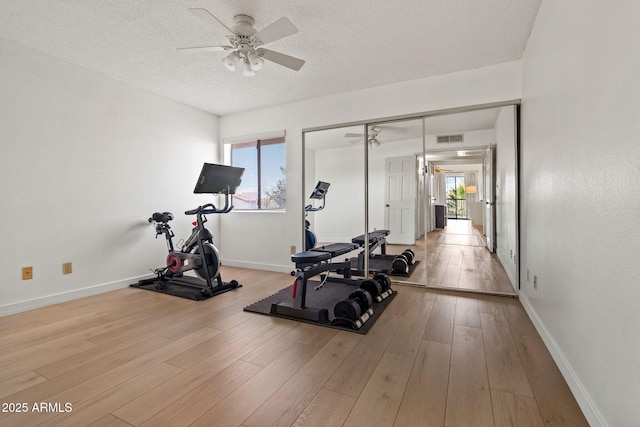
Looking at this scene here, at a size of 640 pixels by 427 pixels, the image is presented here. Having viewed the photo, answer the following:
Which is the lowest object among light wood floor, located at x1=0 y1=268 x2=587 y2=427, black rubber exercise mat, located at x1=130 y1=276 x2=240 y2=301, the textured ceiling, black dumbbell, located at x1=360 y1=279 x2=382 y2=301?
light wood floor, located at x1=0 y1=268 x2=587 y2=427

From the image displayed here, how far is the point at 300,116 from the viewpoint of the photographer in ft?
14.1

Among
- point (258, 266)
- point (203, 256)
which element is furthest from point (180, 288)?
point (258, 266)

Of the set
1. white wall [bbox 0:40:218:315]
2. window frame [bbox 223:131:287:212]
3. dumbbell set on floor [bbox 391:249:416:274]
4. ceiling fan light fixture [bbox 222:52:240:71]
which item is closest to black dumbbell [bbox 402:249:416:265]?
dumbbell set on floor [bbox 391:249:416:274]

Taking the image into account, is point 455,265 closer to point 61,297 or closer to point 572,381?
point 572,381

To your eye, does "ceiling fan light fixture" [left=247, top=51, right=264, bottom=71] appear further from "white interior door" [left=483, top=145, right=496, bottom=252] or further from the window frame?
"white interior door" [left=483, top=145, right=496, bottom=252]

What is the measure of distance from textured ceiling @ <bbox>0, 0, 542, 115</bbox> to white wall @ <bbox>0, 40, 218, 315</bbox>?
301 mm

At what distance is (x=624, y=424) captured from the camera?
102 centimetres

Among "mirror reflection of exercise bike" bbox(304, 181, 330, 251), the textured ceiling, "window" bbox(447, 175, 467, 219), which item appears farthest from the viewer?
"window" bbox(447, 175, 467, 219)

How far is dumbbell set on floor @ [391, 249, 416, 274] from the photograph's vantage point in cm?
372

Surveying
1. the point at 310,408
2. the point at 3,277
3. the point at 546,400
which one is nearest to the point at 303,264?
the point at 310,408

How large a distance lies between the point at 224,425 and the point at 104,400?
71 cm

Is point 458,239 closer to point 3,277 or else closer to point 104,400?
point 104,400

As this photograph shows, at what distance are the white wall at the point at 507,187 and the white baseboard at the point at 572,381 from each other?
118 cm

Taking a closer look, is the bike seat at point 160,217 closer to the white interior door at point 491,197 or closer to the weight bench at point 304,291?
the weight bench at point 304,291
